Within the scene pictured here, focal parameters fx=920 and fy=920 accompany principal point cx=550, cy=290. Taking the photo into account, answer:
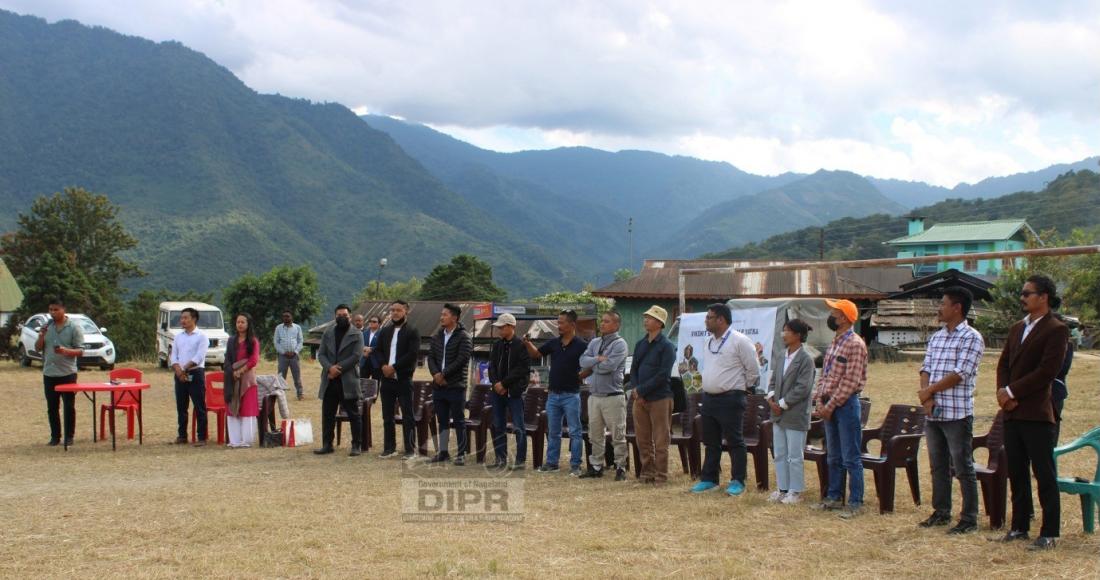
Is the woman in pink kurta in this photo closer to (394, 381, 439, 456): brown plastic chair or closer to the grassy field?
the grassy field

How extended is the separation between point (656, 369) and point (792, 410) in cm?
142

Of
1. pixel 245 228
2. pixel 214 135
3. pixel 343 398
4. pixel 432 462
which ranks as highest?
pixel 214 135

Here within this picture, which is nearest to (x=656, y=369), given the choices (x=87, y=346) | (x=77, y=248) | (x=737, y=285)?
(x=87, y=346)

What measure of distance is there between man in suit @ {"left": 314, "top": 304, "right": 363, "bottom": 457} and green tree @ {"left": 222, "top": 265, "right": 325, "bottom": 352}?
3723cm

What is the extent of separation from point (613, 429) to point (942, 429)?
331cm

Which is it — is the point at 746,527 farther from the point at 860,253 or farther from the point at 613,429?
the point at 860,253

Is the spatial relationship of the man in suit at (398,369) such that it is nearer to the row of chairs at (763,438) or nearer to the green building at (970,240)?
the row of chairs at (763,438)

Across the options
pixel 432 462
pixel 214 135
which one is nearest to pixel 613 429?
pixel 432 462

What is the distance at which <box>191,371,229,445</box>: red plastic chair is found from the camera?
12.0 meters

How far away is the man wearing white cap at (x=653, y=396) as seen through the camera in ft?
28.4

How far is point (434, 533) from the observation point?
655 cm

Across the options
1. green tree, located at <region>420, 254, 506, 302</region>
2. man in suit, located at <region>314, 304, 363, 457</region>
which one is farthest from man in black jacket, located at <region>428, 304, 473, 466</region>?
green tree, located at <region>420, 254, 506, 302</region>

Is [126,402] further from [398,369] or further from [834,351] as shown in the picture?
[834,351]

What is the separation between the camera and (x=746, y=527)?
6852 millimetres
